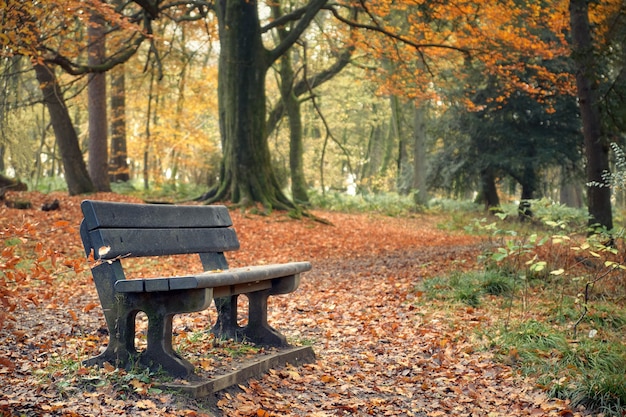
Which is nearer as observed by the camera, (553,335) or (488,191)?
(553,335)

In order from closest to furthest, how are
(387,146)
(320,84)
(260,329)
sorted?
(260,329) → (320,84) → (387,146)

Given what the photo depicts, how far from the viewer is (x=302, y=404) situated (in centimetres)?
434

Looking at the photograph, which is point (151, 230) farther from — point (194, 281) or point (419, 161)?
point (419, 161)

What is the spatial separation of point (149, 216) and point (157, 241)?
18 cm

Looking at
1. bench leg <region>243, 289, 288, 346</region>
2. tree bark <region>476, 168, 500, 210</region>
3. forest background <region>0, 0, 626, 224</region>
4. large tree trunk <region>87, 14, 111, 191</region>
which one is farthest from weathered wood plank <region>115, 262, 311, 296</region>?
tree bark <region>476, 168, 500, 210</region>

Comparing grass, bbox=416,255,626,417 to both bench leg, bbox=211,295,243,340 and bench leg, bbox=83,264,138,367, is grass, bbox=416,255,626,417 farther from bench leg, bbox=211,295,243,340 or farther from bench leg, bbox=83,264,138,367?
bench leg, bbox=83,264,138,367

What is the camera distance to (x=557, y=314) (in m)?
6.23

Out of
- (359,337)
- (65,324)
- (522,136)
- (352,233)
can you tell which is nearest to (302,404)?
(359,337)

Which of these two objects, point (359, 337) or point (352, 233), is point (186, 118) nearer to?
point (352, 233)

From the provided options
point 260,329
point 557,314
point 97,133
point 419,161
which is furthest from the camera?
point 419,161

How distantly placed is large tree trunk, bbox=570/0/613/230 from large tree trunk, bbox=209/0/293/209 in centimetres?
702

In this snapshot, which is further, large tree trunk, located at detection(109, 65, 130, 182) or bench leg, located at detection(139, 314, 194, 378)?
large tree trunk, located at detection(109, 65, 130, 182)

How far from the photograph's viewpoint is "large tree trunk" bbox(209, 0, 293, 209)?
14992 mm

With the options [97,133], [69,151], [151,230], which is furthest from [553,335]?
[97,133]
